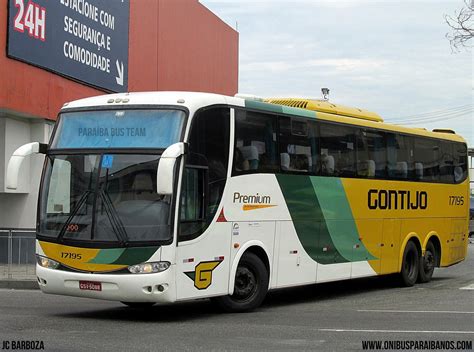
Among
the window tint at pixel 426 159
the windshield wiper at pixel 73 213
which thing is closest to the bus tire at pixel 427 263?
the window tint at pixel 426 159

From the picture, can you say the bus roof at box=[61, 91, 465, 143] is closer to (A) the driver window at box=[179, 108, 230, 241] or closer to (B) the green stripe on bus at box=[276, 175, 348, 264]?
(A) the driver window at box=[179, 108, 230, 241]

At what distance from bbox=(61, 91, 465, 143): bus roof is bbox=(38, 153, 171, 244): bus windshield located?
924mm

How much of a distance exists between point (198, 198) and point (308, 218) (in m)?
3.11

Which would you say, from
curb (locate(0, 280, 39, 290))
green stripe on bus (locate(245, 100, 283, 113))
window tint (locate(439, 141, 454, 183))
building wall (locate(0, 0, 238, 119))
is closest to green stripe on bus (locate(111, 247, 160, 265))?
green stripe on bus (locate(245, 100, 283, 113))

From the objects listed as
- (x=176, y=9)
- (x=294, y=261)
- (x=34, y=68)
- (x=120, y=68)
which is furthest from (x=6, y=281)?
(x=176, y=9)

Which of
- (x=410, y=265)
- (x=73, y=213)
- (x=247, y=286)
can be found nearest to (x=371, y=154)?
(x=410, y=265)

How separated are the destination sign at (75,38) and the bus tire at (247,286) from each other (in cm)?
930

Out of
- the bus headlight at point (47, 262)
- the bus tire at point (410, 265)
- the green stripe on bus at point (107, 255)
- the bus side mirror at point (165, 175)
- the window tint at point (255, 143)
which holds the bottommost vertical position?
the bus tire at point (410, 265)

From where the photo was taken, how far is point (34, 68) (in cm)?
1970

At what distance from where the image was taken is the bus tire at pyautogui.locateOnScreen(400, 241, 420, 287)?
56.1 ft

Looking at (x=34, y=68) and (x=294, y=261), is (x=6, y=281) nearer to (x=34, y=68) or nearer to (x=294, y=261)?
(x=34, y=68)

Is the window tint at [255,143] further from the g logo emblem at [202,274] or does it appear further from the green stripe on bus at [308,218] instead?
the g logo emblem at [202,274]

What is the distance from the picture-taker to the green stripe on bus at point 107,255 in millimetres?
10797

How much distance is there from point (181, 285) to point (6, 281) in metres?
7.32
